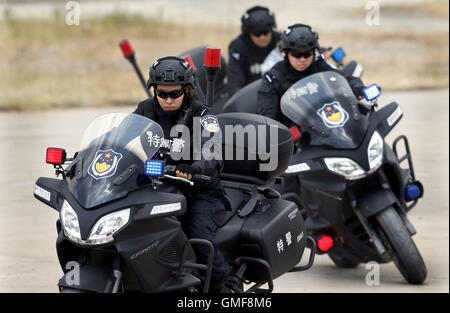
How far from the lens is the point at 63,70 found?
2230cm

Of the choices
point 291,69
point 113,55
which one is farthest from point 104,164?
point 113,55

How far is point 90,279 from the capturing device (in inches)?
224

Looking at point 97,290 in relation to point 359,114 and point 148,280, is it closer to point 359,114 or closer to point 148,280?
point 148,280

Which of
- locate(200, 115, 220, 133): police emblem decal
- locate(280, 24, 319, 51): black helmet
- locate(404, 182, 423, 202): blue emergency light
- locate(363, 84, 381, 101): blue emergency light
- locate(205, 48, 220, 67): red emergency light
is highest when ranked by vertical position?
locate(205, 48, 220, 67): red emergency light

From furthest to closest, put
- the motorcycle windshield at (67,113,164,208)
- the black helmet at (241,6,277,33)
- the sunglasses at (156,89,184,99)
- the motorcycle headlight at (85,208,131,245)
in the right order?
the black helmet at (241,6,277,33) → the sunglasses at (156,89,184,99) → the motorcycle windshield at (67,113,164,208) → the motorcycle headlight at (85,208,131,245)

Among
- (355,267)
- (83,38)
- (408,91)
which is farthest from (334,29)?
(355,267)

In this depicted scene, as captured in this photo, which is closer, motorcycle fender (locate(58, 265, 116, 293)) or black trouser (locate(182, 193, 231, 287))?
motorcycle fender (locate(58, 265, 116, 293))

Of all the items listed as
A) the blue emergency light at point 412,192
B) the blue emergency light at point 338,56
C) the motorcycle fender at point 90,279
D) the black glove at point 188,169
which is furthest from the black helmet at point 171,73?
the blue emergency light at point 338,56

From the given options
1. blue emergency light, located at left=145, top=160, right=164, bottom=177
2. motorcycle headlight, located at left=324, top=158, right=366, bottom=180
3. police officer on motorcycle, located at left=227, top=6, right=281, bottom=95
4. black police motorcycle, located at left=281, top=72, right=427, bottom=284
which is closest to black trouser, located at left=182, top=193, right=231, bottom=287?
blue emergency light, located at left=145, top=160, right=164, bottom=177

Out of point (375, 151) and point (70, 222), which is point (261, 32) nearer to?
point (375, 151)

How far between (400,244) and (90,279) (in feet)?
10.1

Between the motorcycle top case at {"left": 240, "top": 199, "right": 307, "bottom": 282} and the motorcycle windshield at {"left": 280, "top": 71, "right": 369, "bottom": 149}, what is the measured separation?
1206 millimetres

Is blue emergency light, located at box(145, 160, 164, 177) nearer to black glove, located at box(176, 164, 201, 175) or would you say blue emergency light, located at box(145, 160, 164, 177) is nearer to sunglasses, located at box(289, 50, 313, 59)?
black glove, located at box(176, 164, 201, 175)

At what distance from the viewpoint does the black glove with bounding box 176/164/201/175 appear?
6074mm
